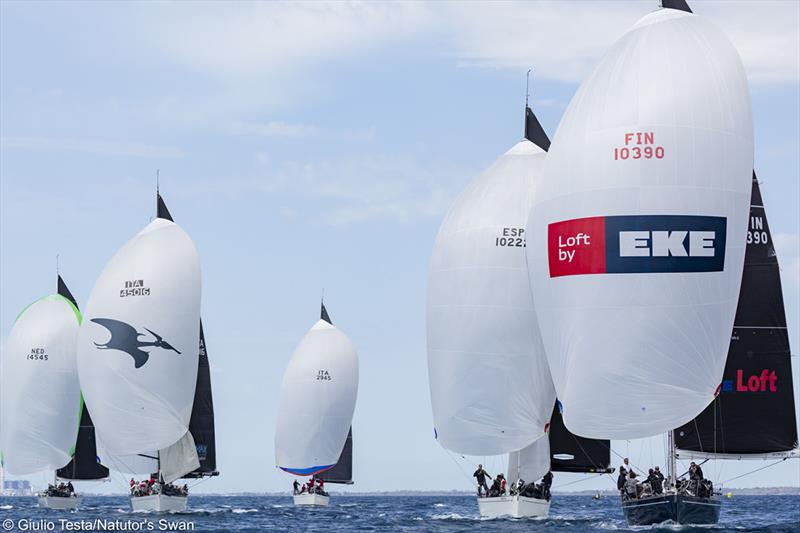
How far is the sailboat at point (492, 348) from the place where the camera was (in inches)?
1617

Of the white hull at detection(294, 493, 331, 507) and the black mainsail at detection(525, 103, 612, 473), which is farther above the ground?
the black mainsail at detection(525, 103, 612, 473)

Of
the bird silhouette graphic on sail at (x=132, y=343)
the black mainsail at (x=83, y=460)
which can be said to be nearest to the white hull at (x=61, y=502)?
the black mainsail at (x=83, y=460)

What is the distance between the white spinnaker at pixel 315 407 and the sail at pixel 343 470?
169cm

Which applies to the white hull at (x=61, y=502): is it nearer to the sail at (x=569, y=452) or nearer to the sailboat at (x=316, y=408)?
the sailboat at (x=316, y=408)

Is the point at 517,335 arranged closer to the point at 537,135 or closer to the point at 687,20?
the point at 537,135

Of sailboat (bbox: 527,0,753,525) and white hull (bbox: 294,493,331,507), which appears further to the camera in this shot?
white hull (bbox: 294,493,331,507)

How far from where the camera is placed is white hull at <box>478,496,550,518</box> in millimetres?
41188

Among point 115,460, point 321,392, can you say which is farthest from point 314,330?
point 115,460

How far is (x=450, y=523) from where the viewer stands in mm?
43125

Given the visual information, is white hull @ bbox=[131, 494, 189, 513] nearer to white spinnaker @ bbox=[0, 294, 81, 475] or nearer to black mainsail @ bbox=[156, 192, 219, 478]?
black mainsail @ bbox=[156, 192, 219, 478]

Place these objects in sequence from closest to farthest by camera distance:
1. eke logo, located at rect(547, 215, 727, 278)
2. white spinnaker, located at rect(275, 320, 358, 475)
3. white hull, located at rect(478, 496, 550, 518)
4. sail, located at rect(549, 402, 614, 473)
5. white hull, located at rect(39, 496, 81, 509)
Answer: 1. eke logo, located at rect(547, 215, 727, 278)
2. white hull, located at rect(478, 496, 550, 518)
3. sail, located at rect(549, 402, 614, 473)
4. white hull, located at rect(39, 496, 81, 509)
5. white spinnaker, located at rect(275, 320, 358, 475)

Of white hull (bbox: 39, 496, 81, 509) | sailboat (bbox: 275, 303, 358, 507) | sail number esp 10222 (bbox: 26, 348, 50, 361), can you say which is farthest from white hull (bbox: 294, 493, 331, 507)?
sail number esp 10222 (bbox: 26, 348, 50, 361)

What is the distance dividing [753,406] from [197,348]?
1903 cm

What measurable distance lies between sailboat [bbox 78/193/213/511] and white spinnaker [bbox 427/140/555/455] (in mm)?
8790
